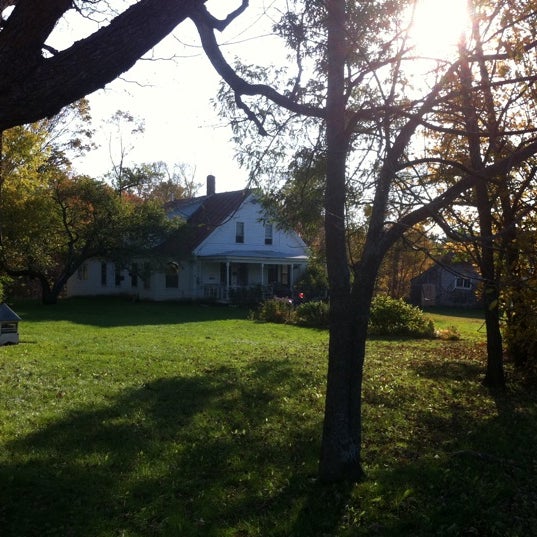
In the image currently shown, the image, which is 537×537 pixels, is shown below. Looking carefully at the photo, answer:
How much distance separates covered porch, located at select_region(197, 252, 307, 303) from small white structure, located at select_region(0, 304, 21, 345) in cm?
1984

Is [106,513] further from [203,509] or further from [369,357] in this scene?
[369,357]

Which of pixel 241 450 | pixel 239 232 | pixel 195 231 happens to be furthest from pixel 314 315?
pixel 239 232

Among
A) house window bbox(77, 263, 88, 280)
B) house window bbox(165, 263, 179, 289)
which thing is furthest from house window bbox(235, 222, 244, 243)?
house window bbox(77, 263, 88, 280)

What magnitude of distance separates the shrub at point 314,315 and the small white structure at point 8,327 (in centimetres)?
1114

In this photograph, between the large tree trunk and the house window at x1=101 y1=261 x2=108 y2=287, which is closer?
the large tree trunk

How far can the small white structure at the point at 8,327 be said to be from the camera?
13461mm

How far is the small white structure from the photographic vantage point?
44.2 feet

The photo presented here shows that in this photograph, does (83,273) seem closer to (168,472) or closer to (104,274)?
(104,274)

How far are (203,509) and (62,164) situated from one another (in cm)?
3099

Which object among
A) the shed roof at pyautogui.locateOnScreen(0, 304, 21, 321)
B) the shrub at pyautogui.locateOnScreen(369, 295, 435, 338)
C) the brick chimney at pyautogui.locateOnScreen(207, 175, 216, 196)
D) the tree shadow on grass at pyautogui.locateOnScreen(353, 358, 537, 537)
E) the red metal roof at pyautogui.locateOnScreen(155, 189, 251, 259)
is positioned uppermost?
the brick chimney at pyautogui.locateOnScreen(207, 175, 216, 196)

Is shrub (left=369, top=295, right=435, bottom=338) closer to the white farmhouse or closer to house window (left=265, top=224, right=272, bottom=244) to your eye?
the white farmhouse

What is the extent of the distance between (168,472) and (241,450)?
983 mm

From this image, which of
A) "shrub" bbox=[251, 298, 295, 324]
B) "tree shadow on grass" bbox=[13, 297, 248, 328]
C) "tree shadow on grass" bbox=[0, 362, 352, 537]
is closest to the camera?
"tree shadow on grass" bbox=[0, 362, 352, 537]

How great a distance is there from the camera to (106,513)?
4.90m
